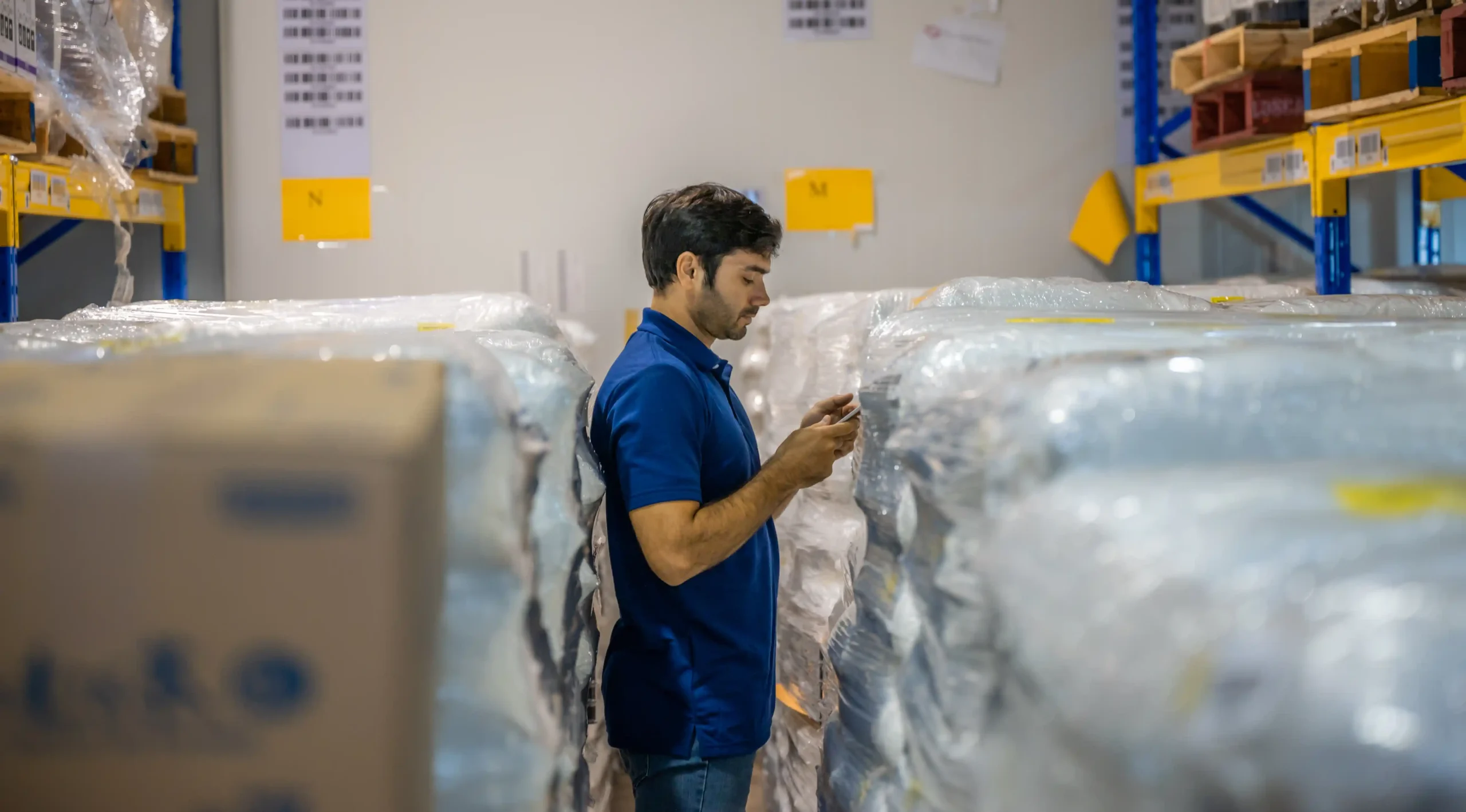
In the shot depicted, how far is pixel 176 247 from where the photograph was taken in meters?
3.67

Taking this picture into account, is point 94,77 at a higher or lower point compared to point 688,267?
higher

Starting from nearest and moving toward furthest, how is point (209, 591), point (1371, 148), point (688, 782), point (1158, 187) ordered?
point (209, 591) < point (688, 782) < point (1371, 148) < point (1158, 187)

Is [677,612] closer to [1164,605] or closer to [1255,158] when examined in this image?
[1164,605]

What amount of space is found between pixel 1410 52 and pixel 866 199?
1.75 meters

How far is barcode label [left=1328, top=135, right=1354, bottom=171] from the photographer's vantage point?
2635 mm

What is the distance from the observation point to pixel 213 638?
964mm

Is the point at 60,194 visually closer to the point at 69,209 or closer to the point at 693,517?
the point at 69,209

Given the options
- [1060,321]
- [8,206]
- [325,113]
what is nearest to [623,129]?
[325,113]

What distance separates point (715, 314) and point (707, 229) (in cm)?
14

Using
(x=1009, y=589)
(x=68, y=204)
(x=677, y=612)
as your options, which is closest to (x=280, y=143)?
(x=68, y=204)

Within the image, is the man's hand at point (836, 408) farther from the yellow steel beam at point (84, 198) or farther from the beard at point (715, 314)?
the yellow steel beam at point (84, 198)

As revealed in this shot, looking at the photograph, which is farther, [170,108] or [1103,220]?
[1103,220]

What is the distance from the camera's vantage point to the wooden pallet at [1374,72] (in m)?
2.37

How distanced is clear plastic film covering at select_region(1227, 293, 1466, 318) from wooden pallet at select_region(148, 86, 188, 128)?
3073 millimetres
